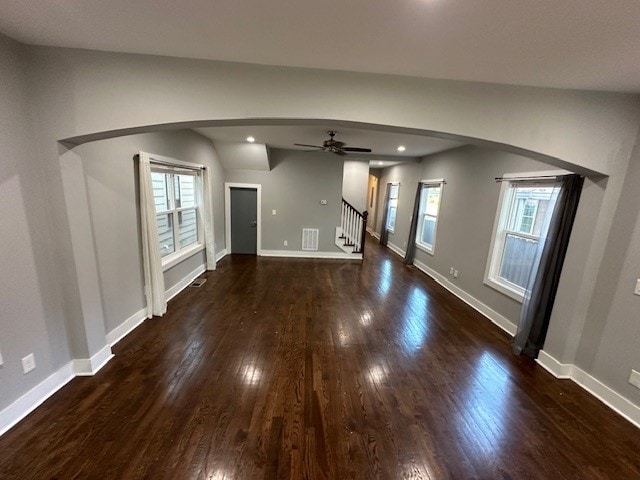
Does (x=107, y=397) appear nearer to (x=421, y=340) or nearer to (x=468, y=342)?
(x=421, y=340)

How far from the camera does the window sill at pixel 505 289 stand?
329 cm

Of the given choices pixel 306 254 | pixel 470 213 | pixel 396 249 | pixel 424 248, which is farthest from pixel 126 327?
pixel 396 249

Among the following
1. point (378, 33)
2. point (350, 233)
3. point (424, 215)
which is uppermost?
point (378, 33)

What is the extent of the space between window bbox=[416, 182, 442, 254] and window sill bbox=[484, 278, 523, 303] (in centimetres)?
180

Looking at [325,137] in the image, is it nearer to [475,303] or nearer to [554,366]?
[475,303]

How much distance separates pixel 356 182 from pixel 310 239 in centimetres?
263

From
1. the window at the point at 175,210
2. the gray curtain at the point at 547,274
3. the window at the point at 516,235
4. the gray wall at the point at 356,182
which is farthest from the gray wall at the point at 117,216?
the gray wall at the point at 356,182

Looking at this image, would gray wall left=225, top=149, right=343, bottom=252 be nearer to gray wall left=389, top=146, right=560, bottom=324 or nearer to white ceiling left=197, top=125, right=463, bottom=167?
white ceiling left=197, top=125, right=463, bottom=167

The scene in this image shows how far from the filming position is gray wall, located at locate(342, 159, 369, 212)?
25.4 feet

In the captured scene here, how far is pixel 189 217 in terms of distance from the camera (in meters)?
4.72

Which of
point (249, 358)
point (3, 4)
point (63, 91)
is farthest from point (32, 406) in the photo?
point (3, 4)

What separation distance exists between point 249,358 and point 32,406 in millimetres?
1573

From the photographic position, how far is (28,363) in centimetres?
186

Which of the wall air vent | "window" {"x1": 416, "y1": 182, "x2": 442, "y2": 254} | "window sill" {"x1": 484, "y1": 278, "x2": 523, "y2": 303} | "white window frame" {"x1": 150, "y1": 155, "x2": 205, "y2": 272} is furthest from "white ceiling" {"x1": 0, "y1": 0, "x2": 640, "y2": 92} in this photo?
the wall air vent
